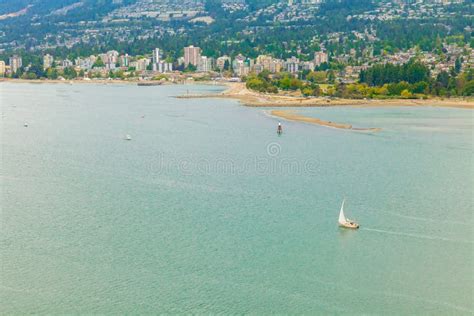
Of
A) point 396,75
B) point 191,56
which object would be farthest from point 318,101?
point 191,56

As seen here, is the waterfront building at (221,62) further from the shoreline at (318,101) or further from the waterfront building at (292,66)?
the shoreline at (318,101)

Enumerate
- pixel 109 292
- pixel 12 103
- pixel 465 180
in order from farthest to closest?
pixel 12 103
pixel 465 180
pixel 109 292

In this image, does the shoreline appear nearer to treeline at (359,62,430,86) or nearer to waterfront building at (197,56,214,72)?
treeline at (359,62,430,86)

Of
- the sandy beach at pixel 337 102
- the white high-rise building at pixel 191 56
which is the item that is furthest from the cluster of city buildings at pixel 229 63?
the sandy beach at pixel 337 102

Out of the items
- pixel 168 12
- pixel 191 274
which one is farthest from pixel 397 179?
pixel 168 12

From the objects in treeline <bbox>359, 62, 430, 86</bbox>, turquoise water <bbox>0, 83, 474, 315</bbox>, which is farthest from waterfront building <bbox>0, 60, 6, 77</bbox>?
turquoise water <bbox>0, 83, 474, 315</bbox>

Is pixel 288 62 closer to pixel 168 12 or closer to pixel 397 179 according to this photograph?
pixel 397 179

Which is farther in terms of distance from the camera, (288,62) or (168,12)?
(168,12)

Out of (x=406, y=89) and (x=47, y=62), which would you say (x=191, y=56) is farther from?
(x=406, y=89)

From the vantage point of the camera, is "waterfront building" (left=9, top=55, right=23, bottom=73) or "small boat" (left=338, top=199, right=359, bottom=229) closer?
"small boat" (left=338, top=199, right=359, bottom=229)
